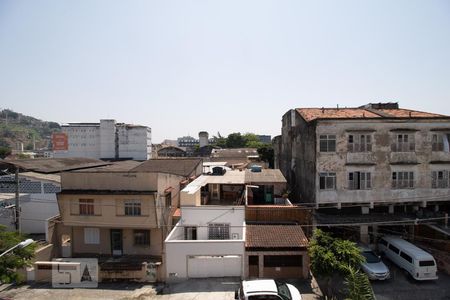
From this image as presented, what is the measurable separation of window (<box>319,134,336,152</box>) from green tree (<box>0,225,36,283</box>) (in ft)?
68.7

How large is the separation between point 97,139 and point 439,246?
5525cm

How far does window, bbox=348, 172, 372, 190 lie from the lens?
23.7 m

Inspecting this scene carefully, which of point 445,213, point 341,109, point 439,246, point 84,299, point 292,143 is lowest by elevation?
point 84,299

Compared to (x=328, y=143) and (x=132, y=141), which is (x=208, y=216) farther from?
(x=132, y=141)

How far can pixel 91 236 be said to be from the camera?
913 inches

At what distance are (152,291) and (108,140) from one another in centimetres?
4506

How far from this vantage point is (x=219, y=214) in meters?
22.5

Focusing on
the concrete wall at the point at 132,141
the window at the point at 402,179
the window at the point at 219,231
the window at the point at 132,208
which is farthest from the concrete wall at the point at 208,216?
the concrete wall at the point at 132,141

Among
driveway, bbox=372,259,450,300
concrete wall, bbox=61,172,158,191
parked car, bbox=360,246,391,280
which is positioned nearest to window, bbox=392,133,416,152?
parked car, bbox=360,246,391,280

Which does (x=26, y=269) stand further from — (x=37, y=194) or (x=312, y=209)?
(x=312, y=209)

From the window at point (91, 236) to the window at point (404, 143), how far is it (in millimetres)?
23970

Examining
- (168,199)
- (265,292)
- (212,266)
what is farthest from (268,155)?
(265,292)

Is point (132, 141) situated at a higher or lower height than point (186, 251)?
higher

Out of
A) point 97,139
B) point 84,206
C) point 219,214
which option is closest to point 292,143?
point 219,214
